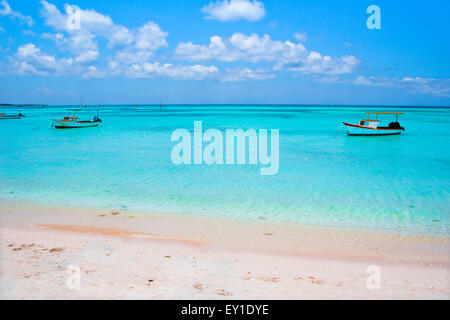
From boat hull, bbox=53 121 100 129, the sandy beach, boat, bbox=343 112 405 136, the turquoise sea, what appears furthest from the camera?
boat hull, bbox=53 121 100 129

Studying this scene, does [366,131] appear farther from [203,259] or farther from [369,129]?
[203,259]

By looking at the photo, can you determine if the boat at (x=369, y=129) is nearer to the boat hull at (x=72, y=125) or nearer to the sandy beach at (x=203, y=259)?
the sandy beach at (x=203, y=259)

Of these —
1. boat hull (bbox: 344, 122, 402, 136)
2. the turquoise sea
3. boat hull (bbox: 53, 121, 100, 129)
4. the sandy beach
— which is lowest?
the sandy beach

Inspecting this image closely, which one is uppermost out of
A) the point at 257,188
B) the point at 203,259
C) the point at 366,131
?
the point at 366,131

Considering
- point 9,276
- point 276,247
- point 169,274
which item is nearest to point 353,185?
point 276,247

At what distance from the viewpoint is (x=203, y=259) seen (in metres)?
5.52

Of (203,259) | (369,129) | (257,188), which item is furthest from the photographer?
(369,129)

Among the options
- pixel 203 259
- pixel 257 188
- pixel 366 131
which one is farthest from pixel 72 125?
pixel 203 259

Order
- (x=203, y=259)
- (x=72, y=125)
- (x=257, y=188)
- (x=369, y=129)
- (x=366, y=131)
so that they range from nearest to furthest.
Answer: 1. (x=203, y=259)
2. (x=257, y=188)
3. (x=369, y=129)
4. (x=366, y=131)
5. (x=72, y=125)

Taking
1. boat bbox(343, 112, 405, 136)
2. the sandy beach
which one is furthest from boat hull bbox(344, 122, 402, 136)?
the sandy beach

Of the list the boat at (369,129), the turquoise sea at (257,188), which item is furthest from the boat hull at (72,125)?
the boat at (369,129)

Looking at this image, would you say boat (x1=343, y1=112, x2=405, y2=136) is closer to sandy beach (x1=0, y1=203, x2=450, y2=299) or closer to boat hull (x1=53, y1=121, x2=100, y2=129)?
sandy beach (x1=0, y1=203, x2=450, y2=299)

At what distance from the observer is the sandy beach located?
4.36 metres

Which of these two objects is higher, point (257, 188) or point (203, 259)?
point (257, 188)
